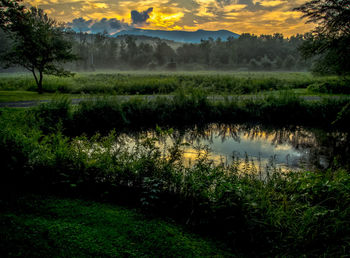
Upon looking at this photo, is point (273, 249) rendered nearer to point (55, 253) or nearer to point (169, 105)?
point (55, 253)

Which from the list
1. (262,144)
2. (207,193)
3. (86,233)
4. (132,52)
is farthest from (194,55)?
(86,233)

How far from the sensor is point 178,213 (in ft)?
16.8

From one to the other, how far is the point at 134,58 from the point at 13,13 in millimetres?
89343

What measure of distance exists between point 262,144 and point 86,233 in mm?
10160

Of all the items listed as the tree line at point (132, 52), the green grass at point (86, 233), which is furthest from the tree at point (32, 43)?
the green grass at point (86, 233)

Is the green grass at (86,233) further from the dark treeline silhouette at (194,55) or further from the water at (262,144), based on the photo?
the dark treeline silhouette at (194,55)

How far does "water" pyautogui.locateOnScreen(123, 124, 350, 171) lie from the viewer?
392 inches

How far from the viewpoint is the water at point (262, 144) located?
32.7 ft

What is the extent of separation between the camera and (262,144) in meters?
12.3

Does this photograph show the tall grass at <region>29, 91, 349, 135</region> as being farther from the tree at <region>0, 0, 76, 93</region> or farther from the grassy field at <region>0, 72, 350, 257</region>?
the tree at <region>0, 0, 76, 93</region>

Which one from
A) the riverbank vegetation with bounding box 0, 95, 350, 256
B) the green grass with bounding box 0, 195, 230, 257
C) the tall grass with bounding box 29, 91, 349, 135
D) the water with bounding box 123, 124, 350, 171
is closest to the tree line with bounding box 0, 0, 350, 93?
the tall grass with bounding box 29, 91, 349, 135

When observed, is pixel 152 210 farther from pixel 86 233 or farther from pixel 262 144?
pixel 262 144

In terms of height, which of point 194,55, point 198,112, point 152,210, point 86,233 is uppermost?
point 194,55

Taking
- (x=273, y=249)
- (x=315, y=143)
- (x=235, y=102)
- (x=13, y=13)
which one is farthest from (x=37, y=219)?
(x=13, y=13)
